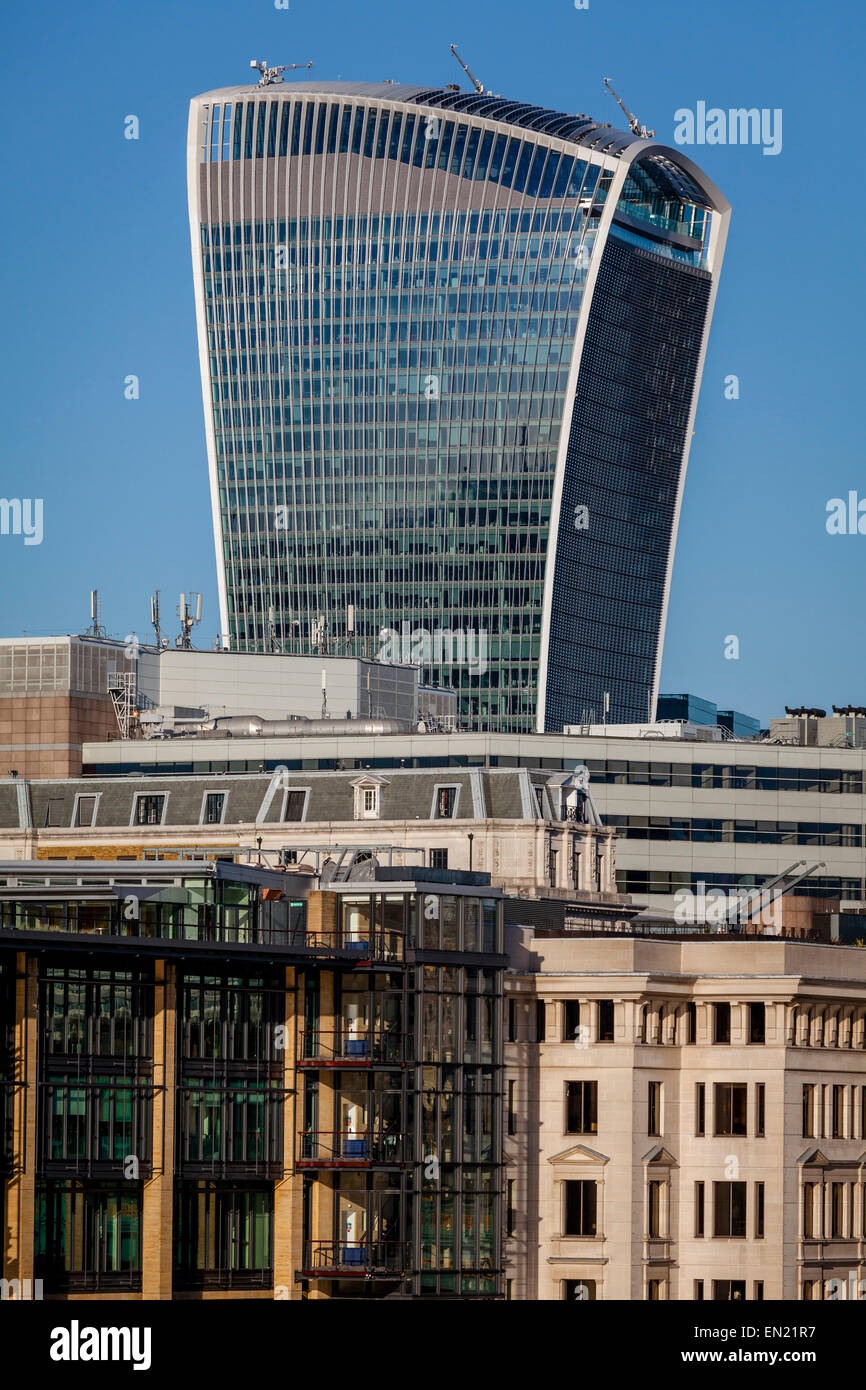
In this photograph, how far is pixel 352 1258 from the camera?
99.4m

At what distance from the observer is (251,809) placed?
160 m

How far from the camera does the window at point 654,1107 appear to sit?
382ft

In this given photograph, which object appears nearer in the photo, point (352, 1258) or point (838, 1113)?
point (352, 1258)

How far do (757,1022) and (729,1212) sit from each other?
867 centimetres

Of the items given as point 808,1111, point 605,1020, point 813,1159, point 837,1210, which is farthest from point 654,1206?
point 837,1210

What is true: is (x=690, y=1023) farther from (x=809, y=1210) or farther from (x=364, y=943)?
(x=364, y=943)

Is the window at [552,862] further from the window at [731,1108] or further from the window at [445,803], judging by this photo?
the window at [731,1108]

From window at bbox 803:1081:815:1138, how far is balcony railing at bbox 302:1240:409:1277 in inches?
967

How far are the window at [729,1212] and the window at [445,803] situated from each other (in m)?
47.0

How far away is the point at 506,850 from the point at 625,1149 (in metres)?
45.8

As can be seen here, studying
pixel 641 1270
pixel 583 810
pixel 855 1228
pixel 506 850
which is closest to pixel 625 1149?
pixel 641 1270

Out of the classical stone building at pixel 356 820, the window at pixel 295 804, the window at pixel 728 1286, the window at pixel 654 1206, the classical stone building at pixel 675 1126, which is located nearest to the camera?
the classical stone building at pixel 675 1126

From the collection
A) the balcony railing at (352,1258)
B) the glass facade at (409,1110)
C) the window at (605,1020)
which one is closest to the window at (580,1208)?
the glass facade at (409,1110)
